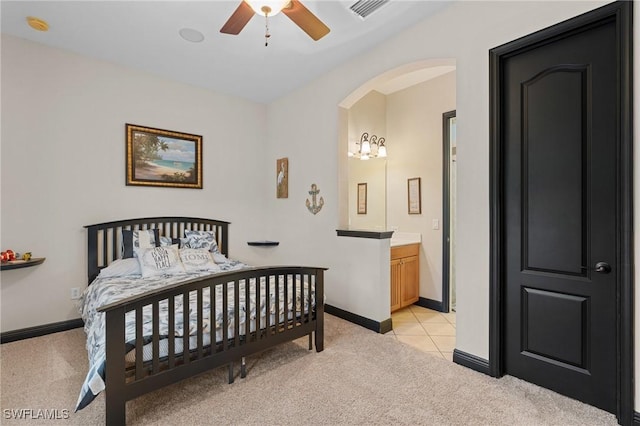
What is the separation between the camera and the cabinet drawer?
3.84 m

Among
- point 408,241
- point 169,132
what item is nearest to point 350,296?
point 408,241

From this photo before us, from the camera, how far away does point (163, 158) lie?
4.05 metres

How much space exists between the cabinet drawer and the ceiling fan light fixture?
274cm

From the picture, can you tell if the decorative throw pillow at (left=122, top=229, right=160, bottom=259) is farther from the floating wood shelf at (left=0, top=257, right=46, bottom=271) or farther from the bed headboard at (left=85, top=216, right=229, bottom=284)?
the floating wood shelf at (left=0, top=257, right=46, bottom=271)

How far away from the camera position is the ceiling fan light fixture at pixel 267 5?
6.36ft

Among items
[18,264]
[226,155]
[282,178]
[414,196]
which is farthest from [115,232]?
[414,196]

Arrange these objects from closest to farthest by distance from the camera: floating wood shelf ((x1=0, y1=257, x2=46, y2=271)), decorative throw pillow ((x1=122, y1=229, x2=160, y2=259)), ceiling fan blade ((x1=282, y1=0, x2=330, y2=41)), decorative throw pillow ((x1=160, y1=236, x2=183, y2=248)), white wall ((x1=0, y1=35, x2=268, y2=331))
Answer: ceiling fan blade ((x1=282, y1=0, x2=330, y2=41)), floating wood shelf ((x1=0, y1=257, x2=46, y2=271)), white wall ((x1=0, y1=35, x2=268, y2=331)), decorative throw pillow ((x1=122, y1=229, x2=160, y2=259)), decorative throw pillow ((x1=160, y1=236, x2=183, y2=248))

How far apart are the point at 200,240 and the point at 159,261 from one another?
26.5 inches

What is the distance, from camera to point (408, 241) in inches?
167

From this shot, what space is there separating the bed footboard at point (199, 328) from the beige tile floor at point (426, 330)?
0.96 meters

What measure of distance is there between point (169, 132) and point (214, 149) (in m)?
0.63

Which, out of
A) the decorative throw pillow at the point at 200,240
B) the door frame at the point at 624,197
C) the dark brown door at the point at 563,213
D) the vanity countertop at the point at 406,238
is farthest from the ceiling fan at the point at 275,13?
the vanity countertop at the point at 406,238

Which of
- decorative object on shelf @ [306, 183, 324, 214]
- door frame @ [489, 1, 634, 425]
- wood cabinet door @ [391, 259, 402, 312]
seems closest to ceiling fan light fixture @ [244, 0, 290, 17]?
door frame @ [489, 1, 634, 425]

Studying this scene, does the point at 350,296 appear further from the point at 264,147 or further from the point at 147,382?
the point at 264,147
